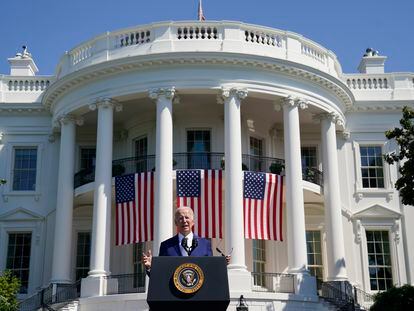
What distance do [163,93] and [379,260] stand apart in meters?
10.8

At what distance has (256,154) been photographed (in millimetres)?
26500

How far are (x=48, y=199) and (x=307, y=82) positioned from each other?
11.2 metres

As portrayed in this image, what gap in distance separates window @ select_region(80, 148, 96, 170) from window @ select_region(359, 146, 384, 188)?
434 inches

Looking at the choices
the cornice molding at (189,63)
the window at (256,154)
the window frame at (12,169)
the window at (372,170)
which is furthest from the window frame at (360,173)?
the window frame at (12,169)

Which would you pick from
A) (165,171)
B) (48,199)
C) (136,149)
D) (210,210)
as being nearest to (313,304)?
(210,210)

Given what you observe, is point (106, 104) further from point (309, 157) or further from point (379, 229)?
point (379, 229)

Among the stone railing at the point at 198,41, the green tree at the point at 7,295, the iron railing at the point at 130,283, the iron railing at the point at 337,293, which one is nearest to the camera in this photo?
the green tree at the point at 7,295

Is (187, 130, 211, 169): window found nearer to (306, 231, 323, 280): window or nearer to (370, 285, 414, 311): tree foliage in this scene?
(306, 231, 323, 280): window

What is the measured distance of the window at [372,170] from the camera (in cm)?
2725

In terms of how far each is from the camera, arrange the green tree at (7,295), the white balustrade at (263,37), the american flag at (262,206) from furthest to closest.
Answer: the white balustrade at (263,37) → the american flag at (262,206) → the green tree at (7,295)

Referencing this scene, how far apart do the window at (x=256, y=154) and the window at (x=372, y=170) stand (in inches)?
169

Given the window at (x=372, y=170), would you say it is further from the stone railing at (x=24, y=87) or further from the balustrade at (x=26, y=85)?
the balustrade at (x=26, y=85)

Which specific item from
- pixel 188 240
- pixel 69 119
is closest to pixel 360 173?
pixel 69 119

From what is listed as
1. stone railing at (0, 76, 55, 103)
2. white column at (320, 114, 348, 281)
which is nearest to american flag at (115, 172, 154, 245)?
white column at (320, 114, 348, 281)
